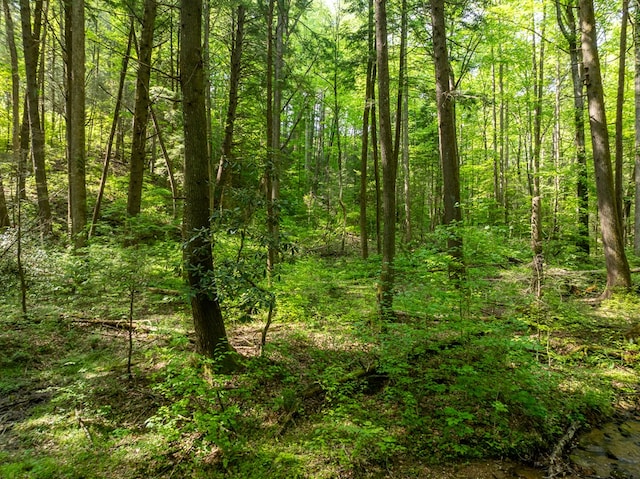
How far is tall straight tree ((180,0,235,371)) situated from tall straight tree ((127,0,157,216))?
3998 millimetres

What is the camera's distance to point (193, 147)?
14.6ft

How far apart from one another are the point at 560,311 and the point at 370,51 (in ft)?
32.6

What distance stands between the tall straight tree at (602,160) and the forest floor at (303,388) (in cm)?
148

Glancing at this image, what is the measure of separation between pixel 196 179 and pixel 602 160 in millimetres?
9310

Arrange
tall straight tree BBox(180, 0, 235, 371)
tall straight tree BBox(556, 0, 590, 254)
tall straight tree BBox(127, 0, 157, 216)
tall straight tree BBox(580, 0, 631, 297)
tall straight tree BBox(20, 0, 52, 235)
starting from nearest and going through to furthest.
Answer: tall straight tree BBox(180, 0, 235, 371) < tall straight tree BBox(127, 0, 157, 216) < tall straight tree BBox(580, 0, 631, 297) < tall straight tree BBox(20, 0, 52, 235) < tall straight tree BBox(556, 0, 590, 254)

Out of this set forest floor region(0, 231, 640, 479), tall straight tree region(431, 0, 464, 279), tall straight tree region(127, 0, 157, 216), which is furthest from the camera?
tall straight tree region(127, 0, 157, 216)

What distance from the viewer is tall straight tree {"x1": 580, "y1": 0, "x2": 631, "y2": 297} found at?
791cm

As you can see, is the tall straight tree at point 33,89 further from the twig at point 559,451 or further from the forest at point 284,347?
the twig at point 559,451

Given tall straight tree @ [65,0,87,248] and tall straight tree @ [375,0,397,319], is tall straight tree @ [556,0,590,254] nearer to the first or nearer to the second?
tall straight tree @ [375,0,397,319]

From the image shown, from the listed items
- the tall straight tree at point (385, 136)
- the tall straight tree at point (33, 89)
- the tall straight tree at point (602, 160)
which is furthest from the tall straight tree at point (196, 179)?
the tall straight tree at point (602, 160)

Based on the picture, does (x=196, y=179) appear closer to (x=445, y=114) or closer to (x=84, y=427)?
(x=84, y=427)

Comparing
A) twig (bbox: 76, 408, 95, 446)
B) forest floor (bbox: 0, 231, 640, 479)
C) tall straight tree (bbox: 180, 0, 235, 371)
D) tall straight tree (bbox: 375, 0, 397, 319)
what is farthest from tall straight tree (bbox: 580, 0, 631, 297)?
twig (bbox: 76, 408, 95, 446)

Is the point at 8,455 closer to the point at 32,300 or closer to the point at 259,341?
the point at 259,341

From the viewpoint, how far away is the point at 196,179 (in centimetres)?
447
